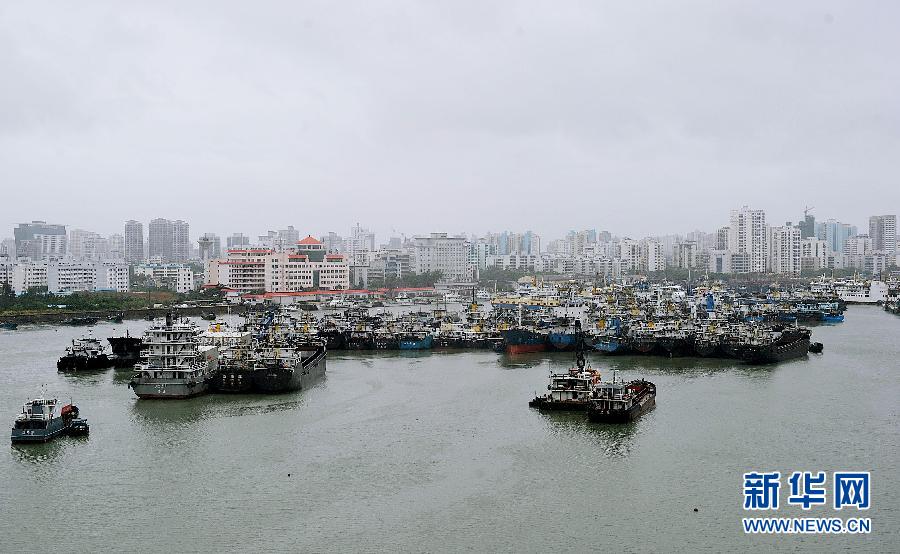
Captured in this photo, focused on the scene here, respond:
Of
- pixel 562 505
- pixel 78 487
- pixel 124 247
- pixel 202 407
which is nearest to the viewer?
pixel 562 505

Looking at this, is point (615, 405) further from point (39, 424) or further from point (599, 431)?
point (39, 424)

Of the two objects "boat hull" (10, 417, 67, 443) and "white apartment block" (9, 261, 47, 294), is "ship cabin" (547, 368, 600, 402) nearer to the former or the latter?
"boat hull" (10, 417, 67, 443)

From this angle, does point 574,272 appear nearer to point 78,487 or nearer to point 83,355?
point 83,355

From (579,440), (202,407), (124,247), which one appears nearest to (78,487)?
(202,407)

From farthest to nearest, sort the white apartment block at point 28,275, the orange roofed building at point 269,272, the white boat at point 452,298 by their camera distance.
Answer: the white apartment block at point 28,275 < the white boat at point 452,298 < the orange roofed building at point 269,272

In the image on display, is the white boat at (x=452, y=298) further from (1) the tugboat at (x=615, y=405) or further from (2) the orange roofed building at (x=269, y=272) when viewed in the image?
(1) the tugboat at (x=615, y=405)

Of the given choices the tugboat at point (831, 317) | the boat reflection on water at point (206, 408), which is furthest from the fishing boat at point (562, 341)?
the tugboat at point (831, 317)

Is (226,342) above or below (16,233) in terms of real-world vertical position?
below

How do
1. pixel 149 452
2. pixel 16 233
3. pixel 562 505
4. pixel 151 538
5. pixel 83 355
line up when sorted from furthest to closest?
1. pixel 16 233
2. pixel 83 355
3. pixel 149 452
4. pixel 562 505
5. pixel 151 538
